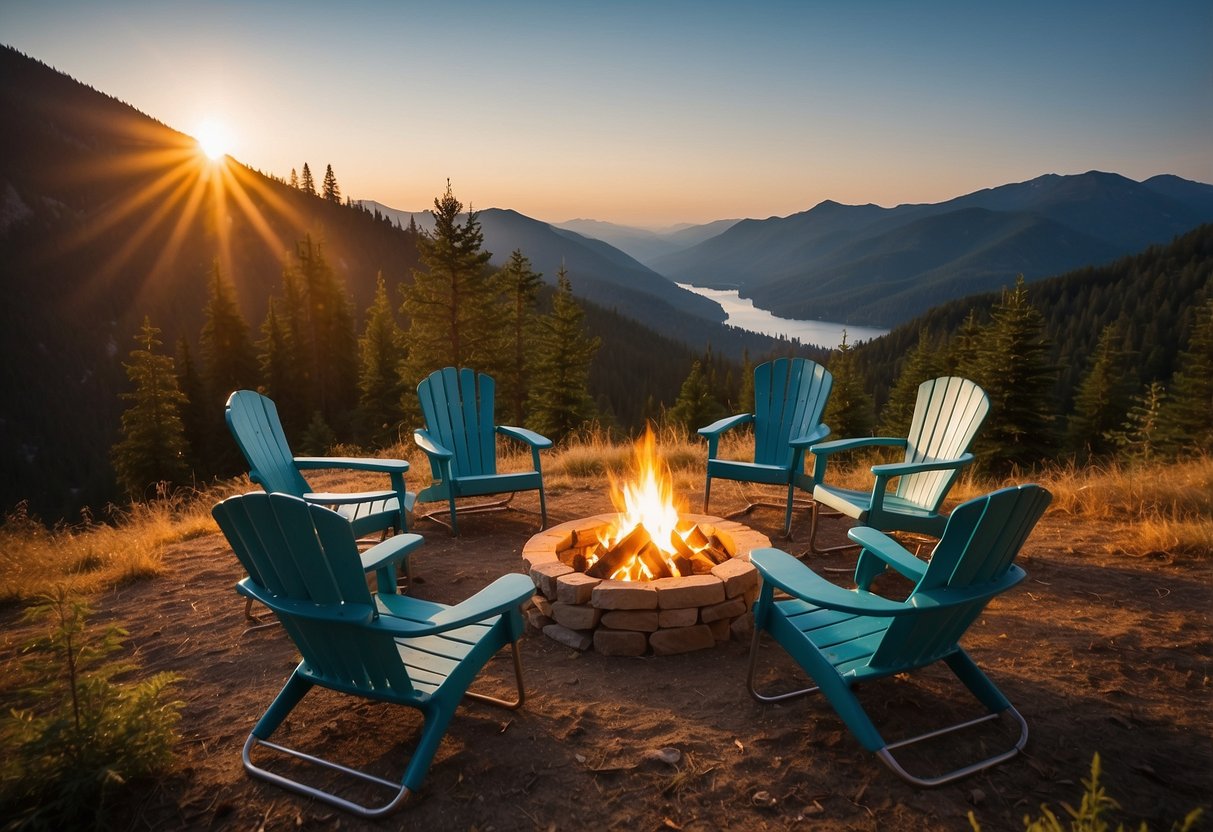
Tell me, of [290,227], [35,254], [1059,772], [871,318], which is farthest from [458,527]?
[871,318]

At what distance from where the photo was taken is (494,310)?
17922mm

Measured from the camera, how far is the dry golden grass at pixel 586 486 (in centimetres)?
389

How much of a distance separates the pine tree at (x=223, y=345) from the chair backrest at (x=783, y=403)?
2686 cm

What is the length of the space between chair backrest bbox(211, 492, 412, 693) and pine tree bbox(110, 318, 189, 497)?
1997 cm

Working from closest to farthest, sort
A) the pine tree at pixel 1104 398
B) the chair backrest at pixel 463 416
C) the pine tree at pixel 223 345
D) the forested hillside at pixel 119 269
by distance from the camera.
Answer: the chair backrest at pixel 463 416 < the pine tree at pixel 1104 398 < the pine tree at pixel 223 345 < the forested hillside at pixel 119 269

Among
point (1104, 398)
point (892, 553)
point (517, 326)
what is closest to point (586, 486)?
point (892, 553)

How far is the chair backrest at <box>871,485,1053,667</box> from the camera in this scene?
1.86 metres

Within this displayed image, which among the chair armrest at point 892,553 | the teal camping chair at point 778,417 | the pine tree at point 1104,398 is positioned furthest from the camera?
the pine tree at point 1104,398

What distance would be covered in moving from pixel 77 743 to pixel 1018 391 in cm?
1778

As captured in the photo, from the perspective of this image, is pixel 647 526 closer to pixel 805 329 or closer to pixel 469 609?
pixel 469 609

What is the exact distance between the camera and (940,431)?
3.88 m

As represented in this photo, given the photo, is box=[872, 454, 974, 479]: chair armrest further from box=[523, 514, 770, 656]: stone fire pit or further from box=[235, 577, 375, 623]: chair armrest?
box=[235, 577, 375, 623]: chair armrest

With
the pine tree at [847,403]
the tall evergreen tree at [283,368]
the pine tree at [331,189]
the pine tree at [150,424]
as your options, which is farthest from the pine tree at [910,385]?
the pine tree at [331,189]

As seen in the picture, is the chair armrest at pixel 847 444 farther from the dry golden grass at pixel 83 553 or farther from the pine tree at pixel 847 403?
the pine tree at pixel 847 403
